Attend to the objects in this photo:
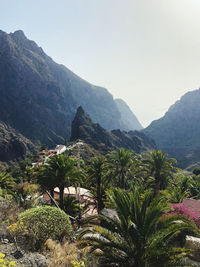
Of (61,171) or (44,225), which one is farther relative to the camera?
(61,171)

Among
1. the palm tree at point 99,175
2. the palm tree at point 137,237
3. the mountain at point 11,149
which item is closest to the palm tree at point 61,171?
the palm tree at point 99,175

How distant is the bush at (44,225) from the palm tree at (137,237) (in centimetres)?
212

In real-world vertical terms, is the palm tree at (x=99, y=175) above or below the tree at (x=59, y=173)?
below

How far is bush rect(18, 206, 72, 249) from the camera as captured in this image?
8.07m

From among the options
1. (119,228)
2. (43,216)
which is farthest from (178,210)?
(43,216)

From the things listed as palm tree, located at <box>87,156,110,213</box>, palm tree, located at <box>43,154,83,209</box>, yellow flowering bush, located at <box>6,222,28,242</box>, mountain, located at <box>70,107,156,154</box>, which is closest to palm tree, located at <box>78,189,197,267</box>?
yellow flowering bush, located at <box>6,222,28,242</box>

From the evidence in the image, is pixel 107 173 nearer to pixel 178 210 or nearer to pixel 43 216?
pixel 178 210

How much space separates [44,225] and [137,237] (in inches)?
173

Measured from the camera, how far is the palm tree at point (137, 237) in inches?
252

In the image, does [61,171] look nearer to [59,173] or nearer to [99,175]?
[59,173]

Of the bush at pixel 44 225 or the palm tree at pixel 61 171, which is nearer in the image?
the bush at pixel 44 225

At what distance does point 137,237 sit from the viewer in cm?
677

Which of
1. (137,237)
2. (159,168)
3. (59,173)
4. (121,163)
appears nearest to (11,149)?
(121,163)

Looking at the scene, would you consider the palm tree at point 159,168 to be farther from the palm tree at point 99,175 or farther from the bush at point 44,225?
the bush at point 44,225
